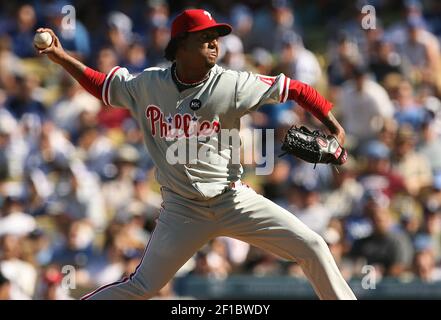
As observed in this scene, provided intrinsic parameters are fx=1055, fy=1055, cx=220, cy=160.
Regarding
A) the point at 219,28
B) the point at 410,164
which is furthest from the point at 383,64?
the point at 219,28

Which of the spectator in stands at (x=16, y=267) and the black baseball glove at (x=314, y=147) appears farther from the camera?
the spectator in stands at (x=16, y=267)

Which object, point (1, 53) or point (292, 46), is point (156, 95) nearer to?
point (292, 46)

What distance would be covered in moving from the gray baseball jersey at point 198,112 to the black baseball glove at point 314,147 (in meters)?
0.24

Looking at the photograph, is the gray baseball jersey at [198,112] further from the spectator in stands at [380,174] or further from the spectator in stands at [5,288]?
the spectator in stands at [380,174]

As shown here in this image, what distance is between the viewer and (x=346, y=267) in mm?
9148

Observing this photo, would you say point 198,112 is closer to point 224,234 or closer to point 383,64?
point 224,234

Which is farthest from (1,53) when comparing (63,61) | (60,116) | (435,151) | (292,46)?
(63,61)

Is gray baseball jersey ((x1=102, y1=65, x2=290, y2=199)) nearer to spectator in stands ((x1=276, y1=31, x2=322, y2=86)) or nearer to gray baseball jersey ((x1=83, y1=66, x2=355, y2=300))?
gray baseball jersey ((x1=83, y1=66, x2=355, y2=300))

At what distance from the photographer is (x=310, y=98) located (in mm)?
5785

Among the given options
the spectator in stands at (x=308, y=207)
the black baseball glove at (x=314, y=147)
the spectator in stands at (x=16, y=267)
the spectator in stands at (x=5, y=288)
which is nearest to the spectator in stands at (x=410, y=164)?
the spectator in stands at (x=308, y=207)

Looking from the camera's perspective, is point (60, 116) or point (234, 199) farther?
point (60, 116)

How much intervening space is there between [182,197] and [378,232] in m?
3.75

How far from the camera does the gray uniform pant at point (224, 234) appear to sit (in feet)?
18.8
